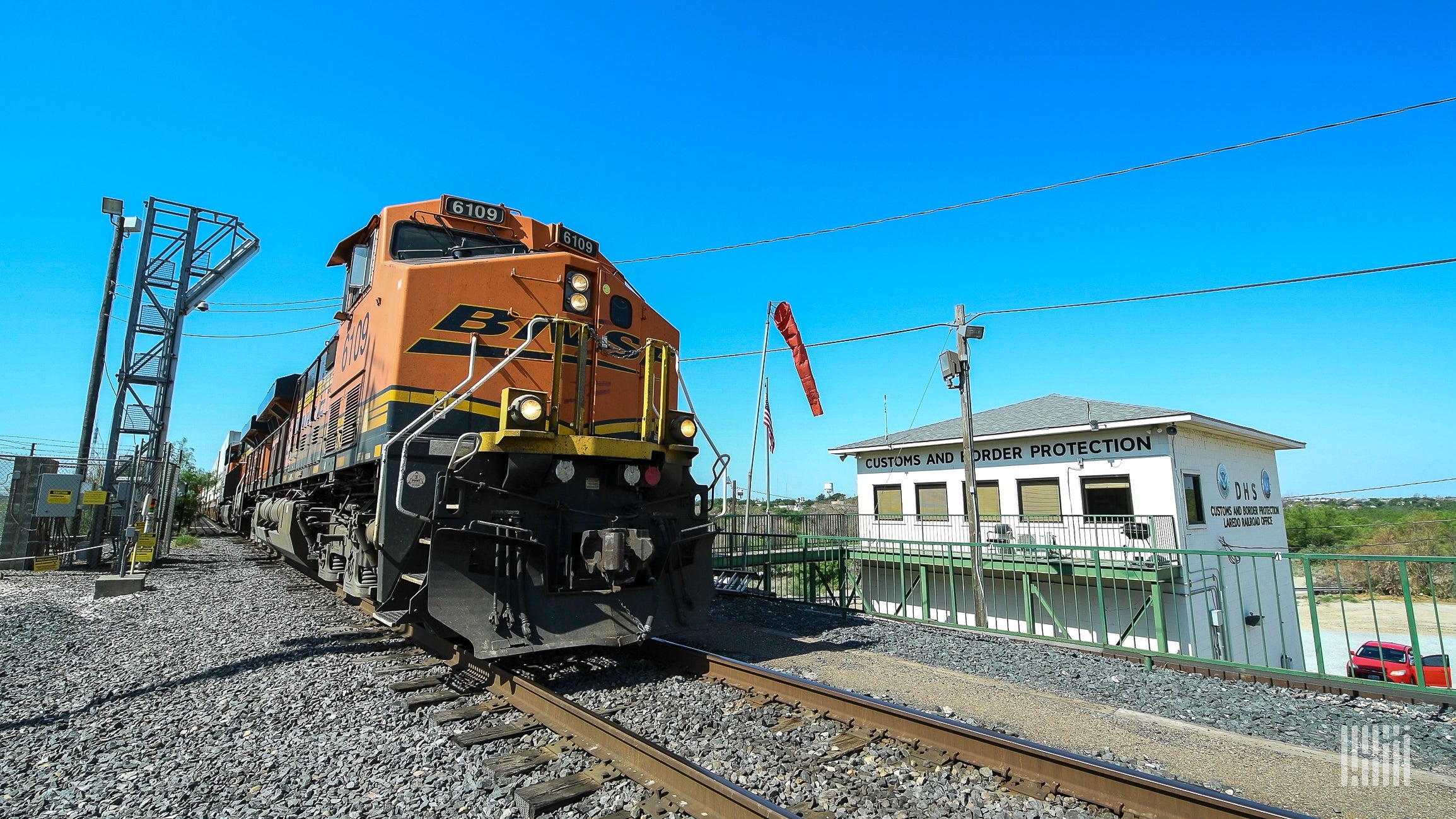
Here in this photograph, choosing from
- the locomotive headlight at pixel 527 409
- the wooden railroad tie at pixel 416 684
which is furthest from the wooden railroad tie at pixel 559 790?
the locomotive headlight at pixel 527 409

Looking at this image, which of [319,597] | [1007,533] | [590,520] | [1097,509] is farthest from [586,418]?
[1097,509]

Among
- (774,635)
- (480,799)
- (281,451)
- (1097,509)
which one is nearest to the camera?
(480,799)

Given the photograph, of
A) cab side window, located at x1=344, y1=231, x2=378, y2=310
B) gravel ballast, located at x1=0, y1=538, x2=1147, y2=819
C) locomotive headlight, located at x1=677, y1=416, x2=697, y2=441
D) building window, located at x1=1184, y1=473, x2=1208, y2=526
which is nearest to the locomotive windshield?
cab side window, located at x1=344, y1=231, x2=378, y2=310

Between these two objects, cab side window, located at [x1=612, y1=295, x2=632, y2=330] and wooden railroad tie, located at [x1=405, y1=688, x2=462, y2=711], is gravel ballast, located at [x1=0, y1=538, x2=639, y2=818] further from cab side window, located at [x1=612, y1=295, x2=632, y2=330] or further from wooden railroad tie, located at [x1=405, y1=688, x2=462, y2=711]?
cab side window, located at [x1=612, y1=295, x2=632, y2=330]

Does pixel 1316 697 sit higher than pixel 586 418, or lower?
lower

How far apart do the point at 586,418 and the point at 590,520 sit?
0.97 m

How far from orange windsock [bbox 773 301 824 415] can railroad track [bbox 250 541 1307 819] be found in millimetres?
12065

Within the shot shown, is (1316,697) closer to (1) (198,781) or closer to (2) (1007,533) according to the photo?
(1) (198,781)

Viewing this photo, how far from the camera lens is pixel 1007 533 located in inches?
652

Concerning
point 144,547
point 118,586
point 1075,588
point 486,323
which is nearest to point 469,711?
point 486,323

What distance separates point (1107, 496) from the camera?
1634cm

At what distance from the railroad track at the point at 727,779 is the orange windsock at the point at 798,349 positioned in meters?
12.1

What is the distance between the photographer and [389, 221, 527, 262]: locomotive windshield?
5.96 m

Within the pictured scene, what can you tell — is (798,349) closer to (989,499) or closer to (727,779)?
(989,499)
